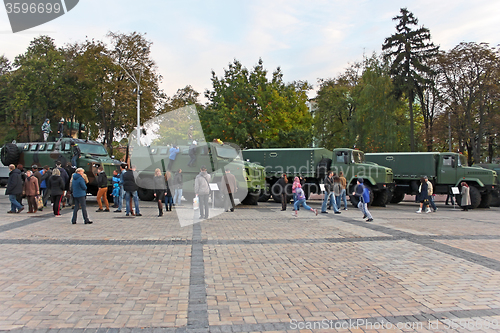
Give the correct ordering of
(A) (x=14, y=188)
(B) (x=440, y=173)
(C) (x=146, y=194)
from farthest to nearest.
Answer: (B) (x=440, y=173) < (C) (x=146, y=194) < (A) (x=14, y=188)

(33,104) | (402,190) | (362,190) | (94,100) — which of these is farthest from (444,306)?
(33,104)

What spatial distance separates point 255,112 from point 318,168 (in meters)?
13.7

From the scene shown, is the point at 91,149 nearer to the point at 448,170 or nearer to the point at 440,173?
the point at 440,173

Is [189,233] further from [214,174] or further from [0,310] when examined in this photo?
[214,174]

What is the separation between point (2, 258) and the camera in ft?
23.8

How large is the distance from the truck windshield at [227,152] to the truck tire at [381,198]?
7559mm

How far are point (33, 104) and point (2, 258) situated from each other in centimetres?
3515

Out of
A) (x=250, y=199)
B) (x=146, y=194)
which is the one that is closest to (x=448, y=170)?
(x=250, y=199)

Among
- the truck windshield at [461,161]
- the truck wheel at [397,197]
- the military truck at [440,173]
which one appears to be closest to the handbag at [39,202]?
the military truck at [440,173]

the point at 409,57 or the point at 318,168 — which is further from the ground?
the point at 409,57

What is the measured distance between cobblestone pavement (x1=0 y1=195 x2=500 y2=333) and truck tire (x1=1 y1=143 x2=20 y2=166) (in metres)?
11.6

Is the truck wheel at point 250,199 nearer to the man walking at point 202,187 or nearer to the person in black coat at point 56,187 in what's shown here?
the man walking at point 202,187

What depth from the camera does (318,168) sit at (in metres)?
21.9

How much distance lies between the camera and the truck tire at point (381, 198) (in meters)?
20.8
